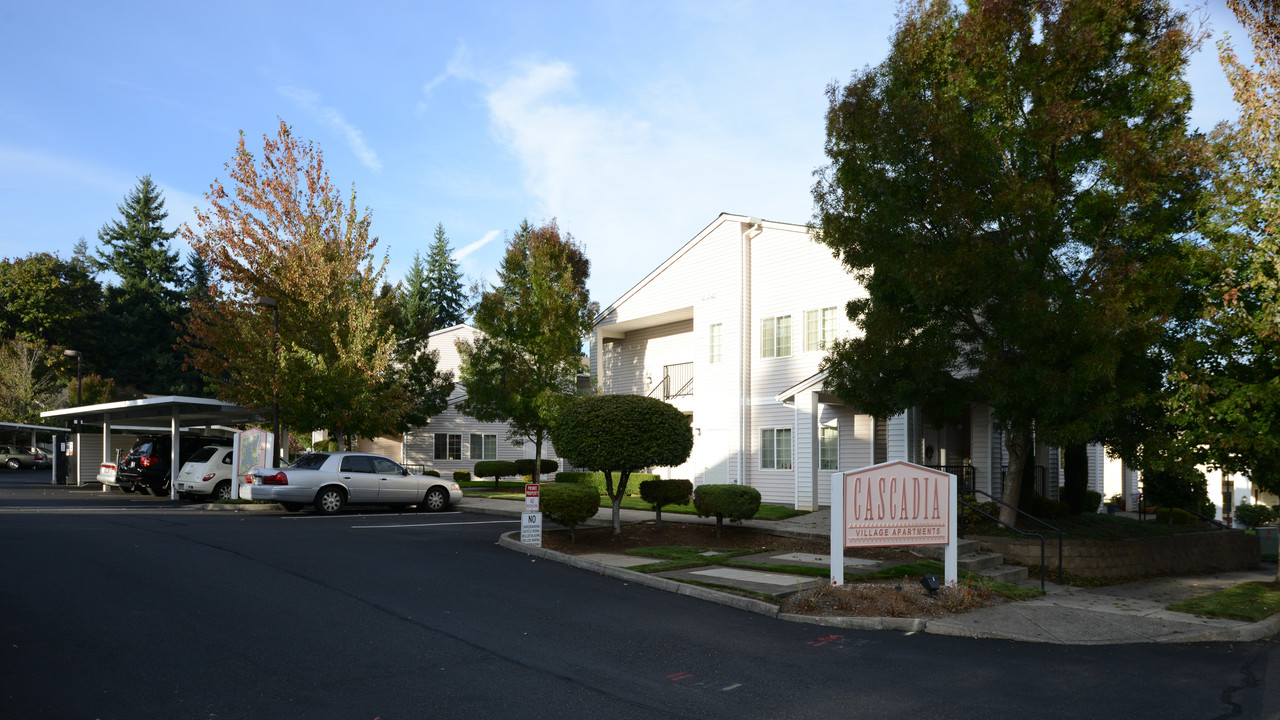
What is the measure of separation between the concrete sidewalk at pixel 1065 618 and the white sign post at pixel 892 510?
1.10 meters

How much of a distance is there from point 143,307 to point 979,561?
66.6 m

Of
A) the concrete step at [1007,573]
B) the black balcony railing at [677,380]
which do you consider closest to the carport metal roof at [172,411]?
the black balcony railing at [677,380]

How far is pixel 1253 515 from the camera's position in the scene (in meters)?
22.6

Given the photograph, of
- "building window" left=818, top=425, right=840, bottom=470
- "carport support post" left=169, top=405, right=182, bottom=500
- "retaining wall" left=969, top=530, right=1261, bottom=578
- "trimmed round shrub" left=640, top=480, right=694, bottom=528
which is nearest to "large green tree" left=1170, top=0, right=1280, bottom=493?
"retaining wall" left=969, top=530, right=1261, bottom=578

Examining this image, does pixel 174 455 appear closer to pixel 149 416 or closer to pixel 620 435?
pixel 149 416

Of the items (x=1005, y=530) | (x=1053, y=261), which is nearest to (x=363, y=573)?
(x=1005, y=530)

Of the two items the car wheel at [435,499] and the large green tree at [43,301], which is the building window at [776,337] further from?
the large green tree at [43,301]

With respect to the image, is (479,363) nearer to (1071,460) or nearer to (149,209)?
(1071,460)

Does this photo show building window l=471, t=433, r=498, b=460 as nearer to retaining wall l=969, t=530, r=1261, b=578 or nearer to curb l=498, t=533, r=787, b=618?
curb l=498, t=533, r=787, b=618

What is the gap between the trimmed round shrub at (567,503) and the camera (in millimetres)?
14445

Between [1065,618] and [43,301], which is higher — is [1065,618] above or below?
below

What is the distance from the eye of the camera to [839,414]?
21922 mm

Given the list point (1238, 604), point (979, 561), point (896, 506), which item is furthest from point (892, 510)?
point (1238, 604)

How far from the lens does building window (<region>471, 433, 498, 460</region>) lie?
36.9m
